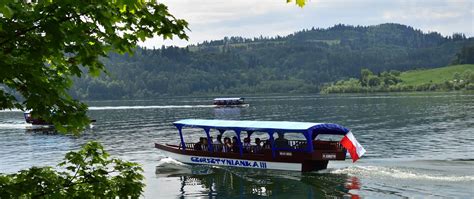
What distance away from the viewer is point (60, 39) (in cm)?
783

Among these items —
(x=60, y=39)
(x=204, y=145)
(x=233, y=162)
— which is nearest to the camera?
(x=60, y=39)

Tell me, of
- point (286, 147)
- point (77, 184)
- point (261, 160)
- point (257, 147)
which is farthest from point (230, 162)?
point (77, 184)

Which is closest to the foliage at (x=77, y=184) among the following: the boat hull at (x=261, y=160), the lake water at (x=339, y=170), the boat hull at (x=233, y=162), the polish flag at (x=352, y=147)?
the lake water at (x=339, y=170)

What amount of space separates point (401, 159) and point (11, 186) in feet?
159

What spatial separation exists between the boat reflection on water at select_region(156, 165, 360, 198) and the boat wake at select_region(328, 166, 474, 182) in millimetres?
1442

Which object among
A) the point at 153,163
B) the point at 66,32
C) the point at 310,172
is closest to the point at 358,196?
the point at 310,172

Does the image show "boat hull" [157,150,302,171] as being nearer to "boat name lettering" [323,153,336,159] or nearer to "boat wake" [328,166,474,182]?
"boat name lettering" [323,153,336,159]

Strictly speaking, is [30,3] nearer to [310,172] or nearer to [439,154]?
[310,172]

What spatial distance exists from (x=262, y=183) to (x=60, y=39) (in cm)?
3564

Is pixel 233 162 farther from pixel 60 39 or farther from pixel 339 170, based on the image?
pixel 60 39

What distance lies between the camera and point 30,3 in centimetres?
904

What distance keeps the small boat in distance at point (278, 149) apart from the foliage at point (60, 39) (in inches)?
1342

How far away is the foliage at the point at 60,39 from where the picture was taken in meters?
7.91

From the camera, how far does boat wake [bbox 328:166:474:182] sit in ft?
127
